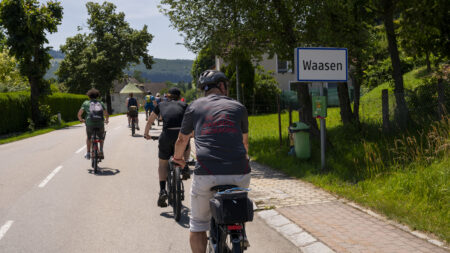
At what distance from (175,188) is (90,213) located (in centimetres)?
160

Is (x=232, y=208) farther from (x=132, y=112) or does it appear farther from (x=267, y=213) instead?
(x=132, y=112)

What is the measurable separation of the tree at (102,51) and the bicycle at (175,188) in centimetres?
5098

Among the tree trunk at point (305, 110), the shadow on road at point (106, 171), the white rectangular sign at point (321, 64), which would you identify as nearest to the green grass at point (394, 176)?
the tree trunk at point (305, 110)

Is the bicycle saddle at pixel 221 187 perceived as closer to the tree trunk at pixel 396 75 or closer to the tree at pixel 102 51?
the tree trunk at pixel 396 75

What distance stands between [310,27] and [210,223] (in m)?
9.74

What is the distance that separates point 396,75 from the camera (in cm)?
1216

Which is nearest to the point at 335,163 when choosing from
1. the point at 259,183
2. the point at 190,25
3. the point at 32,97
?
the point at 259,183

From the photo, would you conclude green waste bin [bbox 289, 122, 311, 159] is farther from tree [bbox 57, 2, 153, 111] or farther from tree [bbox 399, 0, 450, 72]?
tree [bbox 57, 2, 153, 111]

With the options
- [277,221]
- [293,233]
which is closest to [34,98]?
Answer: [277,221]

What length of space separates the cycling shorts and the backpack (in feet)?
23.2

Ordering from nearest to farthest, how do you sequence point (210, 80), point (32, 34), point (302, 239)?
point (210, 80), point (302, 239), point (32, 34)

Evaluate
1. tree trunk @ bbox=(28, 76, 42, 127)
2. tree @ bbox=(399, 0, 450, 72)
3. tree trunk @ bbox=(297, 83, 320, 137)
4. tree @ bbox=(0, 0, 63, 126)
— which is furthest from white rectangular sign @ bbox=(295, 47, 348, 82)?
tree trunk @ bbox=(28, 76, 42, 127)

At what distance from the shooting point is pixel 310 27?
39.8ft

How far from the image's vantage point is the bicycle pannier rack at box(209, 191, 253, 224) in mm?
2955
